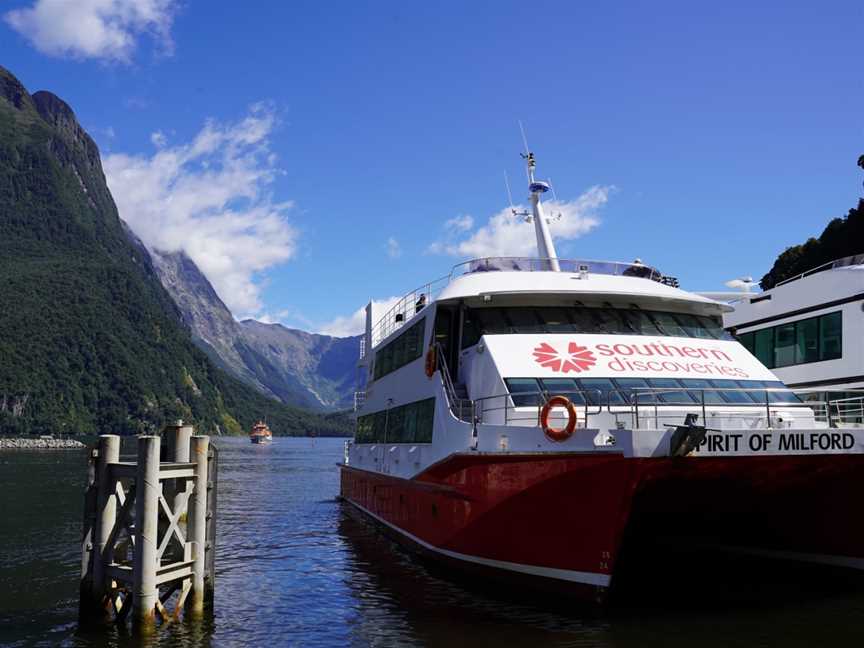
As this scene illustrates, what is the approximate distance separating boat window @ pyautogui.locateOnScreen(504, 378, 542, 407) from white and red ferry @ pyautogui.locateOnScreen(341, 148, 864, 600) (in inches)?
1.1

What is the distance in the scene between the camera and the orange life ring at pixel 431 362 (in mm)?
17828

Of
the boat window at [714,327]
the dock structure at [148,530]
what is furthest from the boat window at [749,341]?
the dock structure at [148,530]

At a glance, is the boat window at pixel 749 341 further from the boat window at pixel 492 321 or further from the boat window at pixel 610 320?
the boat window at pixel 492 321

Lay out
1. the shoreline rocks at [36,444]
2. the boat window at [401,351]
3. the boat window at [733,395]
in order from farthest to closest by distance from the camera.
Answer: the shoreline rocks at [36,444], the boat window at [401,351], the boat window at [733,395]

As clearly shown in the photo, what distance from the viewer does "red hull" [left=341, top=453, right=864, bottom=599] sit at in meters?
12.6

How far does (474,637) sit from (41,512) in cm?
2542

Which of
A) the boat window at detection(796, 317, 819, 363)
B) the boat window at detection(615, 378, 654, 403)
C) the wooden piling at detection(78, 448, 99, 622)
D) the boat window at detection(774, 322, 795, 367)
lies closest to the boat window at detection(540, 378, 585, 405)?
the boat window at detection(615, 378, 654, 403)

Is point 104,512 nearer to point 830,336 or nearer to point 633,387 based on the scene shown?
point 633,387

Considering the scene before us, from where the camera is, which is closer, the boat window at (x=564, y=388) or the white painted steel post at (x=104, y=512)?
the white painted steel post at (x=104, y=512)

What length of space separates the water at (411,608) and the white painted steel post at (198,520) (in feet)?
1.68

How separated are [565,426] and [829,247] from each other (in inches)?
2055

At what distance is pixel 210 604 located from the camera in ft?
46.7

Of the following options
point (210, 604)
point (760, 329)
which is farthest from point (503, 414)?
point (760, 329)

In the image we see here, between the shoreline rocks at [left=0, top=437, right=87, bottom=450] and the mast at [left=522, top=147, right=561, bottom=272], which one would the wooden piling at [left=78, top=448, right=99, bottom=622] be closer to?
the mast at [left=522, top=147, right=561, bottom=272]
